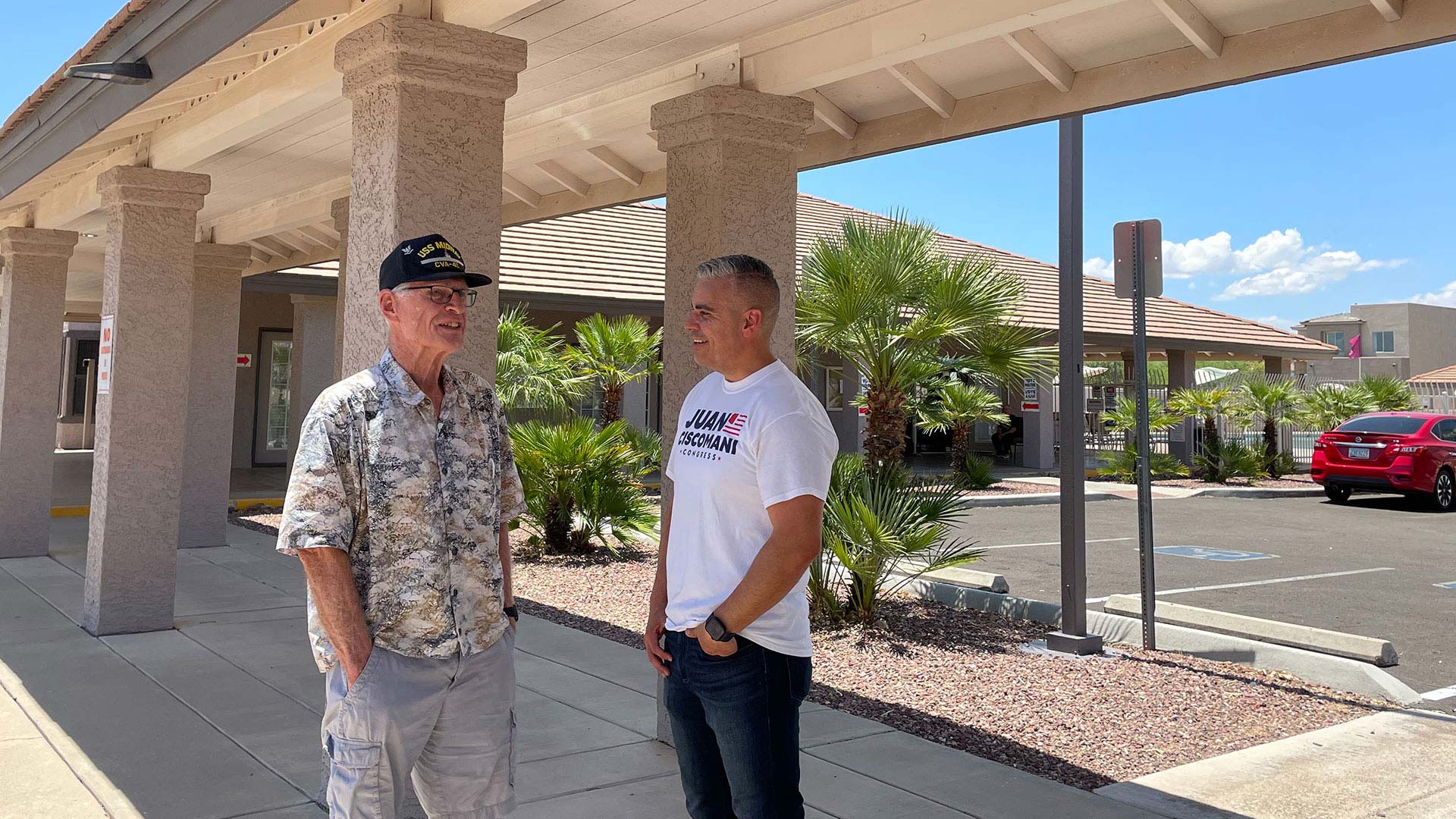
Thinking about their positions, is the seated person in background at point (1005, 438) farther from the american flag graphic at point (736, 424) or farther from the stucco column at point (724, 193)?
the american flag graphic at point (736, 424)

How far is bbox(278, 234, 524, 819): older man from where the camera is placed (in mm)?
2586

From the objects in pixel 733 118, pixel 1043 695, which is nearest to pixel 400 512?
pixel 733 118

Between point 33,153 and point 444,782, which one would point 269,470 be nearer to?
point 33,153

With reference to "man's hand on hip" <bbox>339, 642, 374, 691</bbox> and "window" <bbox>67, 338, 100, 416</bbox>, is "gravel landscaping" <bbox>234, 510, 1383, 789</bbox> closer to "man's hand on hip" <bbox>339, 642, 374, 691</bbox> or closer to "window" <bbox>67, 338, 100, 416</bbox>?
"man's hand on hip" <bbox>339, 642, 374, 691</bbox>

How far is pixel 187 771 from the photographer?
481 cm

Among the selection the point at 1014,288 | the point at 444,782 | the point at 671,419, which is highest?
the point at 1014,288

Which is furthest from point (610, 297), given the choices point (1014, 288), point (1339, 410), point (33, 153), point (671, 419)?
point (1339, 410)

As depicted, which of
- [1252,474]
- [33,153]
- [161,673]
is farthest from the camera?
[1252,474]

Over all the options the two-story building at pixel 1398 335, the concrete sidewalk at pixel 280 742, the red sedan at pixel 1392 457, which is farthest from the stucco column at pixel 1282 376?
the two-story building at pixel 1398 335

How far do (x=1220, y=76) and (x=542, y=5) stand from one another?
2.96m

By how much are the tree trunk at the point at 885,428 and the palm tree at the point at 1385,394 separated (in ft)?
74.4

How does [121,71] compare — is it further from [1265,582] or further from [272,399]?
[272,399]

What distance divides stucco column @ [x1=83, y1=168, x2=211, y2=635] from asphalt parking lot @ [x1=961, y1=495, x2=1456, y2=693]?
23.9ft

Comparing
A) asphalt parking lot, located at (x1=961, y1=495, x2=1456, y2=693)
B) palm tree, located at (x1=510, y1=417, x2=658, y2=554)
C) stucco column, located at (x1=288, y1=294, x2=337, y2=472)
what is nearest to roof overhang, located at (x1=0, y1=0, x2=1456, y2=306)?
palm tree, located at (x1=510, y1=417, x2=658, y2=554)
